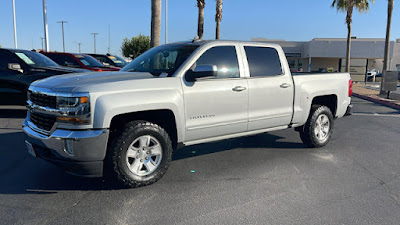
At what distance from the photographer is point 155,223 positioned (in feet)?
10.5

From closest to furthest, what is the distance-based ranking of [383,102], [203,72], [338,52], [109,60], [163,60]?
[203,72] → [163,60] → [383,102] → [109,60] → [338,52]

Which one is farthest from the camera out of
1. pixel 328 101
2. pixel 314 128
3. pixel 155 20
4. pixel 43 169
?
pixel 155 20

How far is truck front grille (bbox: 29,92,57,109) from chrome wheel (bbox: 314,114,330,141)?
4471 mm

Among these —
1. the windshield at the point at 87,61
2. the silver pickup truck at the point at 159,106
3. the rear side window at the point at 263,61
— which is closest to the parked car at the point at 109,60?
the windshield at the point at 87,61

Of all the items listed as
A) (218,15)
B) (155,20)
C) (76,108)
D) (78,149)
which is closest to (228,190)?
(78,149)

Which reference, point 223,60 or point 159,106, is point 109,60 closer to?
point 223,60

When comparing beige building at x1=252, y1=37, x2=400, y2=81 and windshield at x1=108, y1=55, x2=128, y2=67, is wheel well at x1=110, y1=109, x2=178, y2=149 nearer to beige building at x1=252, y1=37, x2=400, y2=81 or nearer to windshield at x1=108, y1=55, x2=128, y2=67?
windshield at x1=108, y1=55, x2=128, y2=67

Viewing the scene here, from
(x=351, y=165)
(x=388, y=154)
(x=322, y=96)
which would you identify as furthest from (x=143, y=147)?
(x=388, y=154)

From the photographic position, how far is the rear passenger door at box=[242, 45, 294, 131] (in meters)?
4.98

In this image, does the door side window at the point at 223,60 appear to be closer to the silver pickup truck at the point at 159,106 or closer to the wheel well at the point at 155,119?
the silver pickup truck at the point at 159,106

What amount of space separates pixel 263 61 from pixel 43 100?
3282mm

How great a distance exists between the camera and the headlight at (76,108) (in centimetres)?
351

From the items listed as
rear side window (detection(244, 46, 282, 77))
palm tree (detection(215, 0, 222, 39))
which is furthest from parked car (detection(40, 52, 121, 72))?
palm tree (detection(215, 0, 222, 39))

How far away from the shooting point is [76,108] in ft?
11.5
